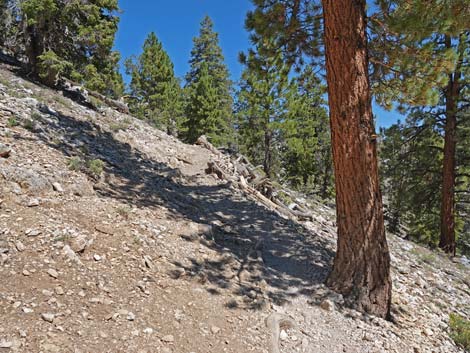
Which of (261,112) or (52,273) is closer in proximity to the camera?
(52,273)

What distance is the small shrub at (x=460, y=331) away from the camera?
12.7ft

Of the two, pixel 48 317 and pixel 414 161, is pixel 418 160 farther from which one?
pixel 48 317

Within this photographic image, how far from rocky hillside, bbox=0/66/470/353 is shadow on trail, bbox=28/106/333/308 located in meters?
0.03

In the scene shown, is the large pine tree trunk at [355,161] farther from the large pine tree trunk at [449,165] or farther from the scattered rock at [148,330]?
the large pine tree trunk at [449,165]

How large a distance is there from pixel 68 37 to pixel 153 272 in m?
10.7

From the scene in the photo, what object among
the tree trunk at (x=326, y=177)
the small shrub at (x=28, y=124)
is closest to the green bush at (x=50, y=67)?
the small shrub at (x=28, y=124)

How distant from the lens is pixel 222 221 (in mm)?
6141

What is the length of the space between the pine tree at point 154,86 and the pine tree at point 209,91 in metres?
1.44

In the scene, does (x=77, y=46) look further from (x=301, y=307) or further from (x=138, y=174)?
Result: (x=301, y=307)

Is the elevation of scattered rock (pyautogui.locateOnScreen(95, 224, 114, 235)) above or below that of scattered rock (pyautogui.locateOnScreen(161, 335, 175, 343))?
above

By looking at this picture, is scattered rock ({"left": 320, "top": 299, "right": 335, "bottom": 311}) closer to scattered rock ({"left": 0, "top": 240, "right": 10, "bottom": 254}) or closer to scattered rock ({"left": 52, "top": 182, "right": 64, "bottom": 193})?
scattered rock ({"left": 0, "top": 240, "right": 10, "bottom": 254})

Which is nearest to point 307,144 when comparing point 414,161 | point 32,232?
point 414,161

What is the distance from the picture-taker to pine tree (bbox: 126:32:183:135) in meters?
24.2

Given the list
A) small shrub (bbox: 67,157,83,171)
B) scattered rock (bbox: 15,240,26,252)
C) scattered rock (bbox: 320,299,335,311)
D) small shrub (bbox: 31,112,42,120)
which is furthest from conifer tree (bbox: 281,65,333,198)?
scattered rock (bbox: 15,240,26,252)
